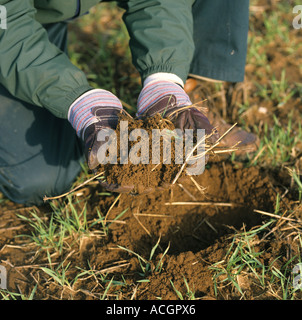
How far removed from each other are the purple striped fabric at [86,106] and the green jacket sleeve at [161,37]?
24 cm

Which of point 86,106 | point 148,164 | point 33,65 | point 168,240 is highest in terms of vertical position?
point 33,65

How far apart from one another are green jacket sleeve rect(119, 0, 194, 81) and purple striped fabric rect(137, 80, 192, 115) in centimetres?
8

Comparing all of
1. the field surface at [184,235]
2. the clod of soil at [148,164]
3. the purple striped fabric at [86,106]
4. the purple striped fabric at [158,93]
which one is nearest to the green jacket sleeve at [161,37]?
the purple striped fabric at [158,93]

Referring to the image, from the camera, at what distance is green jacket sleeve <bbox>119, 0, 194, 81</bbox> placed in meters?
1.75

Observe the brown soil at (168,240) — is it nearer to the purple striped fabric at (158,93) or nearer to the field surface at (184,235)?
the field surface at (184,235)

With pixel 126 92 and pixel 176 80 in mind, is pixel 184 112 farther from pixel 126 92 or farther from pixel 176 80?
pixel 126 92

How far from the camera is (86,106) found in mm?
1634

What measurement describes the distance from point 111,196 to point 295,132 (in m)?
1.19

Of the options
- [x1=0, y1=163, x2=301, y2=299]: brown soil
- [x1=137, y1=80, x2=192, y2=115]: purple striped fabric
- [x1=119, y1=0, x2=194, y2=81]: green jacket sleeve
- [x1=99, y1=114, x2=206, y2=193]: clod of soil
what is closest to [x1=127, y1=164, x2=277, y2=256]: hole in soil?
[x1=0, y1=163, x2=301, y2=299]: brown soil

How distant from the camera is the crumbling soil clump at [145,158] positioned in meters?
1.50

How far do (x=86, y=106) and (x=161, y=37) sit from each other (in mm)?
503

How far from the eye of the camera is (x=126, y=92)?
256cm

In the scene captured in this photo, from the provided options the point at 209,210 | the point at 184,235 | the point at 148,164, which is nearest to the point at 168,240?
the point at 184,235

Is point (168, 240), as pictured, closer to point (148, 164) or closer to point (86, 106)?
point (148, 164)
